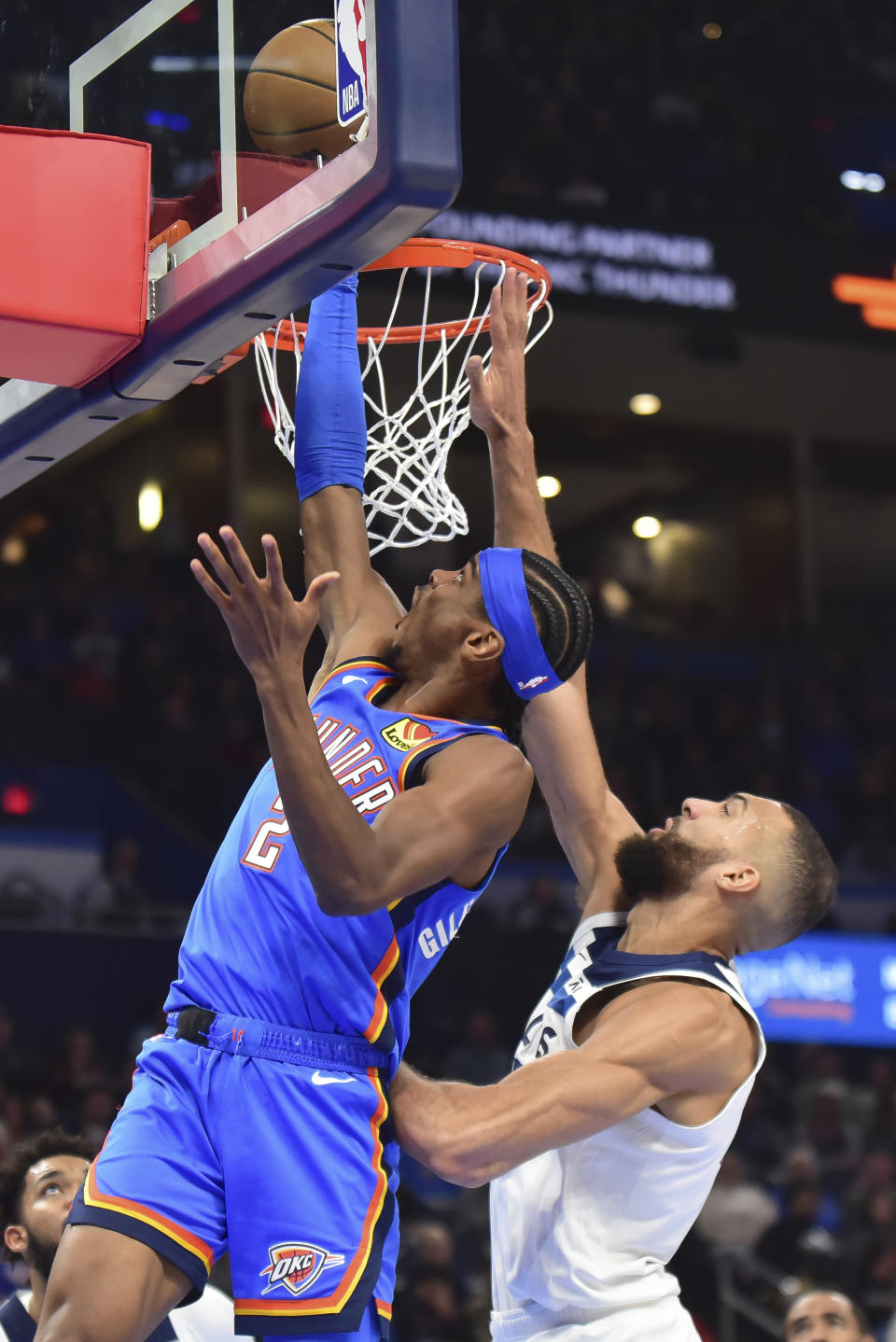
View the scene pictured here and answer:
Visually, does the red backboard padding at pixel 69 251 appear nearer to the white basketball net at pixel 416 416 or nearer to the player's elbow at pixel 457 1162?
the white basketball net at pixel 416 416

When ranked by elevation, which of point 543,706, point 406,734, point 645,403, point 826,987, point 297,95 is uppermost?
point 297,95

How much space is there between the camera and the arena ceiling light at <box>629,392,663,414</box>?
16.0 metres

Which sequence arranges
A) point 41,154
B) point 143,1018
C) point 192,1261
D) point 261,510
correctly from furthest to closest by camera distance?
1. point 261,510
2. point 143,1018
3. point 41,154
4. point 192,1261

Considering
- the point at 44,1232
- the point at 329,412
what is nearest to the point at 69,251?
the point at 329,412

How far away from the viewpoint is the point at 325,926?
9.20ft

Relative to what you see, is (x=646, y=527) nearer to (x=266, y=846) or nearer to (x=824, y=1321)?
(x=824, y=1321)

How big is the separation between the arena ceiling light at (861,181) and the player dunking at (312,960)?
39.8ft

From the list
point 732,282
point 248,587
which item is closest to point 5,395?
point 248,587

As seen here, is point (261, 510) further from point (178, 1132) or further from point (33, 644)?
point (178, 1132)

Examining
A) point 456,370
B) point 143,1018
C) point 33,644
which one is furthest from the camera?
point 33,644

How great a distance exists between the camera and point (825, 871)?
3393 mm

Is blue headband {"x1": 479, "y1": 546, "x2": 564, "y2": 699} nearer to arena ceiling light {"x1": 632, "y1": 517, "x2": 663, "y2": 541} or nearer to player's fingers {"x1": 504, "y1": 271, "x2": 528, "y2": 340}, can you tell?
player's fingers {"x1": 504, "y1": 271, "x2": 528, "y2": 340}

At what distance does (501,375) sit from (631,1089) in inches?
64.6

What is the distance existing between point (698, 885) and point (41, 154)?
72.7 inches
